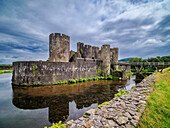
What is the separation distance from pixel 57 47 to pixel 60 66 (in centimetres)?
490

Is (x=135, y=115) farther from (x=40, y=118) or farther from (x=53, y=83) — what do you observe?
(x=53, y=83)

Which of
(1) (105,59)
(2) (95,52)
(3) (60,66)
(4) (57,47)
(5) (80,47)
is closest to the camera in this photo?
(3) (60,66)

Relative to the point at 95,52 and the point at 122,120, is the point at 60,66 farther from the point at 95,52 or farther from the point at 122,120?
the point at 95,52

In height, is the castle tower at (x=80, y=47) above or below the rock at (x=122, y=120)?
above

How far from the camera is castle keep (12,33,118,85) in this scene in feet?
43.3

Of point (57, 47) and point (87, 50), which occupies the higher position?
point (87, 50)

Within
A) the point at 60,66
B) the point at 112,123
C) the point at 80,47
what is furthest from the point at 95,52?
the point at 112,123

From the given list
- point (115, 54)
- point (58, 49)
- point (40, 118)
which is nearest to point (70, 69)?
point (58, 49)

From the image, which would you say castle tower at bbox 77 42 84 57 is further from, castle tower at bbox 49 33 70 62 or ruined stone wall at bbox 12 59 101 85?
ruined stone wall at bbox 12 59 101 85

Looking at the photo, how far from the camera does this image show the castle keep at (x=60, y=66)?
43.3ft

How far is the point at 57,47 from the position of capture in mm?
17500

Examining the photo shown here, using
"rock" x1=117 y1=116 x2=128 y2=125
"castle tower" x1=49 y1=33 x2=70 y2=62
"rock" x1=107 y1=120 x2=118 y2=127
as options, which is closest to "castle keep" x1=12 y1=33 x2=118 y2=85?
"castle tower" x1=49 y1=33 x2=70 y2=62

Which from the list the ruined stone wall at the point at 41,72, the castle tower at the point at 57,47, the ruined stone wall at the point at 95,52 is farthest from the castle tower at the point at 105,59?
the castle tower at the point at 57,47

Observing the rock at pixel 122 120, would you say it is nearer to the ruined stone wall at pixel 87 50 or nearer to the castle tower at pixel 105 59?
the castle tower at pixel 105 59
